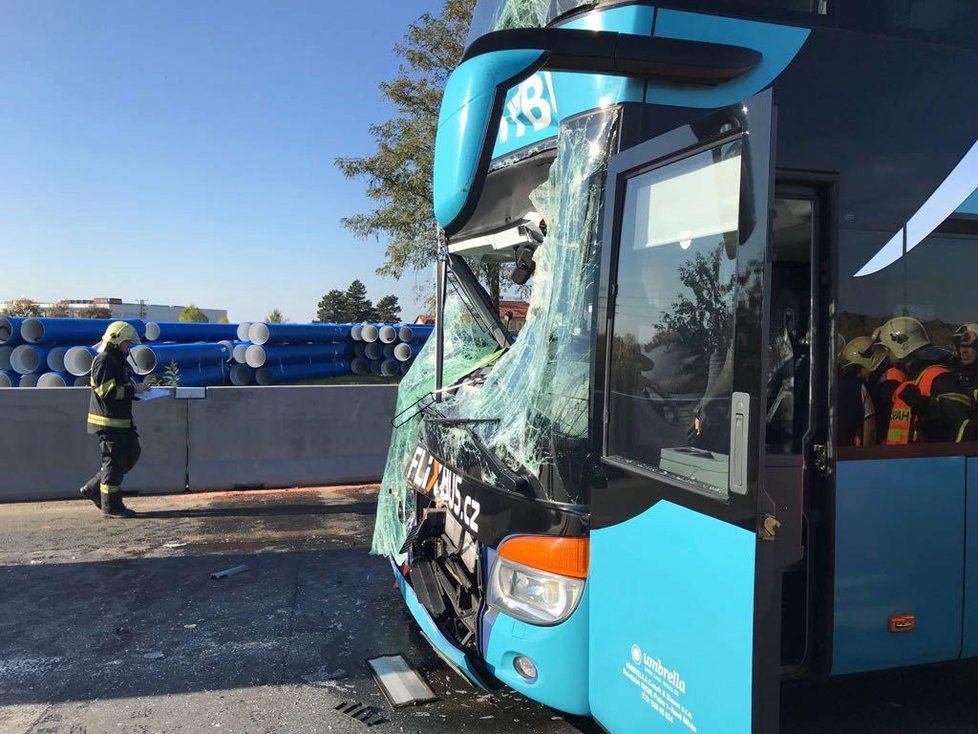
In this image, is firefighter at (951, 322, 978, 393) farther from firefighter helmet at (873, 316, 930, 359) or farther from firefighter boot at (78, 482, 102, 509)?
Result: firefighter boot at (78, 482, 102, 509)

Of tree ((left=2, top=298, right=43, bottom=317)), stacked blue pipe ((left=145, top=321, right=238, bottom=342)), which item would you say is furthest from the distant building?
stacked blue pipe ((left=145, top=321, right=238, bottom=342))

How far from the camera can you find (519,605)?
2.72 meters

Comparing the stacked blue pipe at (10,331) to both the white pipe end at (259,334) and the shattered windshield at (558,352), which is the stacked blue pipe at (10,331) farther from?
the shattered windshield at (558,352)

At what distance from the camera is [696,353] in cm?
221

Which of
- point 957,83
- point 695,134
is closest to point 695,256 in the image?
point 695,134

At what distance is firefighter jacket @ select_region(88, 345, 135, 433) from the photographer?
22.1ft

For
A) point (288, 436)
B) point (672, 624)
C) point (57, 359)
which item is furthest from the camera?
point (57, 359)

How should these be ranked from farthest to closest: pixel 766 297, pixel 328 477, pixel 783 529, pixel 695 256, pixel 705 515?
pixel 328 477
pixel 783 529
pixel 695 256
pixel 705 515
pixel 766 297

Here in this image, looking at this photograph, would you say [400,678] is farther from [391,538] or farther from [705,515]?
[705,515]

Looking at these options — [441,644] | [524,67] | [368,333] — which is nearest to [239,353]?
[368,333]

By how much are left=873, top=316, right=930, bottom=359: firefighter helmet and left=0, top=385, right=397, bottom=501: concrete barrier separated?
643cm

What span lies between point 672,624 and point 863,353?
1.36 meters

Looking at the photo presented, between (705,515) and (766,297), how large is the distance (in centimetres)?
66

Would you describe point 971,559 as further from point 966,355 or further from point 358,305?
point 358,305
